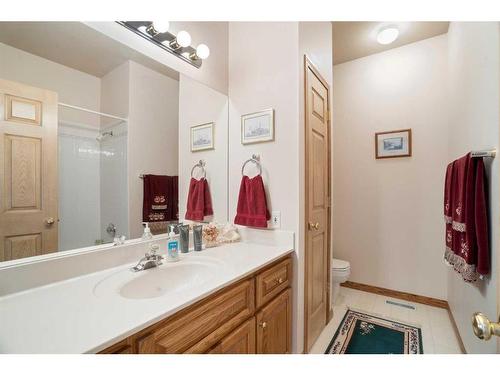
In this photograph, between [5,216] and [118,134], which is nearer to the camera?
[5,216]

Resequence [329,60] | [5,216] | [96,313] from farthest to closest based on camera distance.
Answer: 1. [329,60]
2. [5,216]
3. [96,313]

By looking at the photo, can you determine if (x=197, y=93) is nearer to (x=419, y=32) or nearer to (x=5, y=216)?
(x=5, y=216)

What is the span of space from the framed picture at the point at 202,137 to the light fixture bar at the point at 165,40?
39 cm

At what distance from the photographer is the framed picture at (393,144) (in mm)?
2252

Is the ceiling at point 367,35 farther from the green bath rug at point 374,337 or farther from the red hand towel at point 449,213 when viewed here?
the green bath rug at point 374,337

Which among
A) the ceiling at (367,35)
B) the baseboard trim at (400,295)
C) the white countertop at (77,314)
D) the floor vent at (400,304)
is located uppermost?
the ceiling at (367,35)

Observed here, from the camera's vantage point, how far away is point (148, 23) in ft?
3.72

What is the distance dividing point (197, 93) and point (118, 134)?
64 centimetres

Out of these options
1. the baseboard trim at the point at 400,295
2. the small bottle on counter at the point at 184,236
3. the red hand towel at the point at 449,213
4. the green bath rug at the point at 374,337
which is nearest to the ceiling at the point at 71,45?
the small bottle on counter at the point at 184,236

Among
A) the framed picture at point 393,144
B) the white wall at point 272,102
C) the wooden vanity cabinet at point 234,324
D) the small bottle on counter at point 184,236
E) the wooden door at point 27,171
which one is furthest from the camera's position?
the framed picture at point 393,144

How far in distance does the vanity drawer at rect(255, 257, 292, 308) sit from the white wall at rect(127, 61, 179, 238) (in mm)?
694

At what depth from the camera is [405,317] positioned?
1.97 metres

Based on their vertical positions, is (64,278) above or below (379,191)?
below

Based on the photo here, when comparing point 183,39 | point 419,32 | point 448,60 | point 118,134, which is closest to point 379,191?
point 448,60
